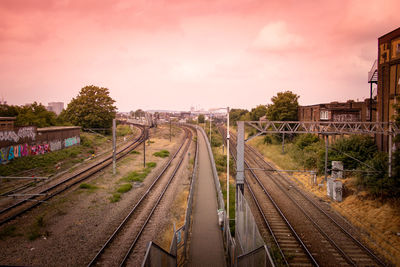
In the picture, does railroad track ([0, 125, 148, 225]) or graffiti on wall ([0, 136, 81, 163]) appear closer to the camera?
railroad track ([0, 125, 148, 225])

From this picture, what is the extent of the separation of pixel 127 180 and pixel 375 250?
1893 cm

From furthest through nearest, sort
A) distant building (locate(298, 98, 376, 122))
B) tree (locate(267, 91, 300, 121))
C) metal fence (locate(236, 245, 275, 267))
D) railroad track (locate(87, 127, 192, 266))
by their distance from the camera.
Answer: tree (locate(267, 91, 300, 121)) < distant building (locate(298, 98, 376, 122)) < railroad track (locate(87, 127, 192, 266)) < metal fence (locate(236, 245, 275, 267))

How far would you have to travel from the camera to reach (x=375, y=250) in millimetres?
12070

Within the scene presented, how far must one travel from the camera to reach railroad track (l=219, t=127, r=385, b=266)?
11.4m

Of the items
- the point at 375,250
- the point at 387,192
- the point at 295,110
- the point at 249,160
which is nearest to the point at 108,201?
the point at 375,250

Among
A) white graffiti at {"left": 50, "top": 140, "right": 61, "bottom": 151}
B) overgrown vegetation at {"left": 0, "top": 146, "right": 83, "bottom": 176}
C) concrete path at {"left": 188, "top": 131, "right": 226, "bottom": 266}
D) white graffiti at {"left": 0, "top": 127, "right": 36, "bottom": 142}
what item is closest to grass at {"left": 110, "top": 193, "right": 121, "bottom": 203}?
concrete path at {"left": 188, "top": 131, "right": 226, "bottom": 266}

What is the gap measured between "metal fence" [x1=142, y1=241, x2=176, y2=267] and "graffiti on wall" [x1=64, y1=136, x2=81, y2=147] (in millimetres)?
31815

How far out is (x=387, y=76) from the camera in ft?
72.3

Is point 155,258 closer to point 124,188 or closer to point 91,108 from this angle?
point 124,188

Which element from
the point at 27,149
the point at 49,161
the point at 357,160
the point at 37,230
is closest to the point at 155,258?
the point at 37,230

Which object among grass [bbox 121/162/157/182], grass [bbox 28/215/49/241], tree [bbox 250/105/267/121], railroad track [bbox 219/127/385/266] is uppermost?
tree [bbox 250/105/267/121]

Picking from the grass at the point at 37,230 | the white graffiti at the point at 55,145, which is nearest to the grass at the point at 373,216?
the grass at the point at 37,230

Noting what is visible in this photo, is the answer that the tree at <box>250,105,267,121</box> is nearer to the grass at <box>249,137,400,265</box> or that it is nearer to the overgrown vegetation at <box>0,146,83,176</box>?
the grass at <box>249,137,400,265</box>

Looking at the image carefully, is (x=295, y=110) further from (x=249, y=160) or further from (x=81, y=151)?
(x=81, y=151)
